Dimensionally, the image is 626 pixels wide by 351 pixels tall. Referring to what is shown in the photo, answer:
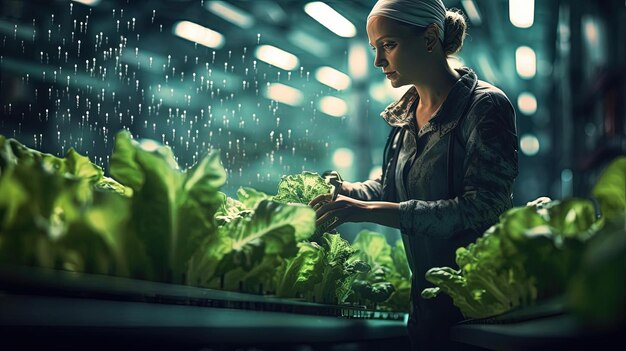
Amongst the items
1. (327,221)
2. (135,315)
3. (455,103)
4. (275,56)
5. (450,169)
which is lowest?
(135,315)

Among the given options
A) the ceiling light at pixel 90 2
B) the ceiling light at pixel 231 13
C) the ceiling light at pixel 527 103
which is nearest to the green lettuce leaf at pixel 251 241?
the ceiling light at pixel 90 2

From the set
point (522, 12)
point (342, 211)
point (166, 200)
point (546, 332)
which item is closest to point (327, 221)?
point (342, 211)

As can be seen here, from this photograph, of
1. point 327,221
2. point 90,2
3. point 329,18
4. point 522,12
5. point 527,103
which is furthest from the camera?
point 527,103

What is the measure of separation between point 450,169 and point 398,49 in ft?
0.97

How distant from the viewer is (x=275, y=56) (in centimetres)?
220

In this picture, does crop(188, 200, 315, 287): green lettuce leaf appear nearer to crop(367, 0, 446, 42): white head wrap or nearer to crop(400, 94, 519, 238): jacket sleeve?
crop(400, 94, 519, 238): jacket sleeve

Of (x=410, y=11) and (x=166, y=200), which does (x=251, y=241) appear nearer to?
(x=166, y=200)

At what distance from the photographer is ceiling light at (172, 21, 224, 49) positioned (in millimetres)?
1675

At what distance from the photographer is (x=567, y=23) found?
4.00 metres

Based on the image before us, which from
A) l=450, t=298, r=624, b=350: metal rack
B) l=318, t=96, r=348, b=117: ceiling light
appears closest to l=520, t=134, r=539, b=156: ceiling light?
l=318, t=96, r=348, b=117: ceiling light

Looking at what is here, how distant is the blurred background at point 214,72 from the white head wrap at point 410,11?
24cm

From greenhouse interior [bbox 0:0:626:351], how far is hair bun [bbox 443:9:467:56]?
0.01 meters

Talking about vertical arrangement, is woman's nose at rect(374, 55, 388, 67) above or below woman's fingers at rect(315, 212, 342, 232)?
above

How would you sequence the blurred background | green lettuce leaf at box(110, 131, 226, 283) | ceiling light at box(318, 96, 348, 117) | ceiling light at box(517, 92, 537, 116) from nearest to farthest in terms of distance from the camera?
1. green lettuce leaf at box(110, 131, 226, 283)
2. the blurred background
3. ceiling light at box(318, 96, 348, 117)
4. ceiling light at box(517, 92, 537, 116)
